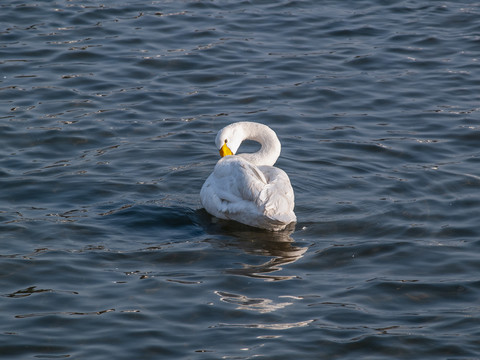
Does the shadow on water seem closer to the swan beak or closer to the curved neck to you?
the swan beak

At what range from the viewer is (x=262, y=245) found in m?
8.41

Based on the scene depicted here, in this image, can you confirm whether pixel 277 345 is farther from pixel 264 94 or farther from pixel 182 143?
pixel 264 94

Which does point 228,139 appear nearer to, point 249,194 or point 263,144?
point 263,144

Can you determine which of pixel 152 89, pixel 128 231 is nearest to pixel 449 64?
pixel 152 89

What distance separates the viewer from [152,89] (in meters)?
12.4

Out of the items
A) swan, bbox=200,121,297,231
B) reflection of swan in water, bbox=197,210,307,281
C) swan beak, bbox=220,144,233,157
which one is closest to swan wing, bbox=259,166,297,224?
swan, bbox=200,121,297,231

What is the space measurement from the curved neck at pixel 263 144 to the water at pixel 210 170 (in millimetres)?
367

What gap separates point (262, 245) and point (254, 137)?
2.01m

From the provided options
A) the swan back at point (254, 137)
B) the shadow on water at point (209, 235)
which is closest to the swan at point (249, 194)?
the shadow on water at point (209, 235)

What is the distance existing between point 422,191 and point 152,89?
4431 millimetres

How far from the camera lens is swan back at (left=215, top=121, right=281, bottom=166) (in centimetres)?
983

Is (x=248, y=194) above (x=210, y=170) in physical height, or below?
above

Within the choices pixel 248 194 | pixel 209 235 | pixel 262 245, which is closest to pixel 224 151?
pixel 248 194

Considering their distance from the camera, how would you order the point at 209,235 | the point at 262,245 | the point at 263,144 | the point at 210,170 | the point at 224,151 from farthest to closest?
the point at 210,170 → the point at 263,144 → the point at 224,151 → the point at 209,235 → the point at 262,245
